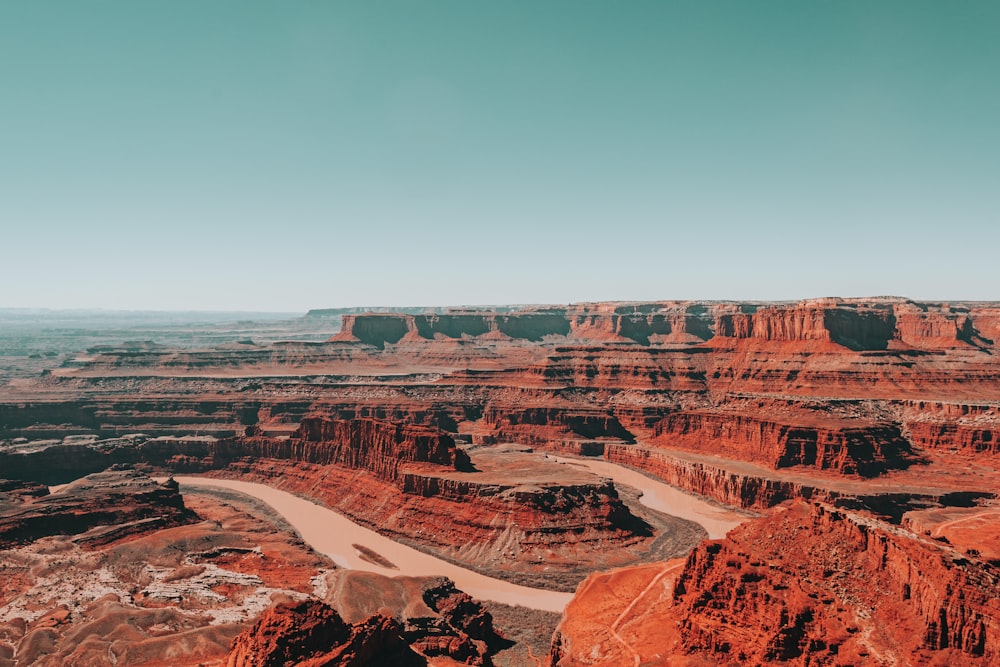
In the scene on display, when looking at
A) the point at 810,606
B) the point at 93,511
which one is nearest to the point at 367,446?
the point at 93,511

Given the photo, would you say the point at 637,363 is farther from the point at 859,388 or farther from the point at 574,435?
the point at 859,388

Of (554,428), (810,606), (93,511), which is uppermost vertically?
(810,606)

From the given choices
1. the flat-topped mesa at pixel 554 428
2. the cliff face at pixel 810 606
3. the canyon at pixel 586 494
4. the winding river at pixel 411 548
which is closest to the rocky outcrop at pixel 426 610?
the canyon at pixel 586 494

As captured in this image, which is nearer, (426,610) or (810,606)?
(810,606)

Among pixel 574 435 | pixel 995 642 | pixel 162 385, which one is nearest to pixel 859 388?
pixel 574 435

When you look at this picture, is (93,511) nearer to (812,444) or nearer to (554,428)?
(554,428)

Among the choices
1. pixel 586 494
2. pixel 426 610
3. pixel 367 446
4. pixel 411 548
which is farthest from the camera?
pixel 367 446

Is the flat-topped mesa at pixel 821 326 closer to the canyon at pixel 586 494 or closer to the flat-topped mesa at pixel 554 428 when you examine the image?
the canyon at pixel 586 494

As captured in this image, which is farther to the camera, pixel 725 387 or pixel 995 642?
pixel 725 387
